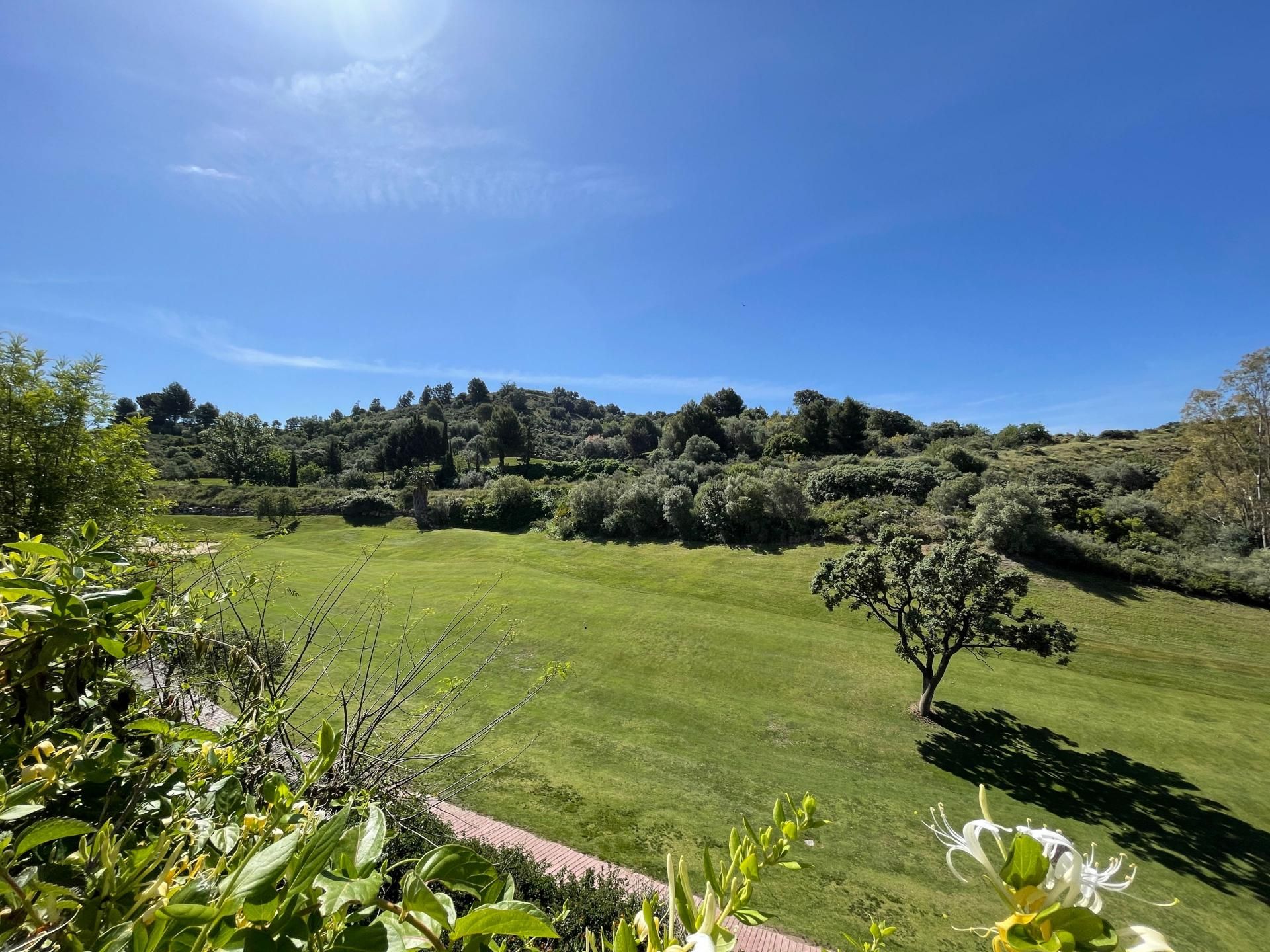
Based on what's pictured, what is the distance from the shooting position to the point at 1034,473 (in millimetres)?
27125

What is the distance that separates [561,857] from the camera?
21.6 ft

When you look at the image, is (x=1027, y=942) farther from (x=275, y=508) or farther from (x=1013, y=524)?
(x=275, y=508)

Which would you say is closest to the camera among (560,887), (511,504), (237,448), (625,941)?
(625,941)

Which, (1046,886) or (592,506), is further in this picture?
(592,506)

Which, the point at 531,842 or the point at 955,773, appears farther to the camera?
the point at 955,773

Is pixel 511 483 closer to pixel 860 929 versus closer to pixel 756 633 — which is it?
pixel 756 633

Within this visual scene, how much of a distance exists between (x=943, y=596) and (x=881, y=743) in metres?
3.08

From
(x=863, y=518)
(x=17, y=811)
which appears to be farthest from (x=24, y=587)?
(x=863, y=518)

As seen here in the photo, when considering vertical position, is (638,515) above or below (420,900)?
below

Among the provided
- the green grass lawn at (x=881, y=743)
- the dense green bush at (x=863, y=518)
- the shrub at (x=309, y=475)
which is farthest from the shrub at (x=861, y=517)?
the shrub at (x=309, y=475)

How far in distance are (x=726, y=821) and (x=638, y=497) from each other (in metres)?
20.0

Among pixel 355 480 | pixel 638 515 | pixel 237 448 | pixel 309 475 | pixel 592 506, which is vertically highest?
pixel 237 448

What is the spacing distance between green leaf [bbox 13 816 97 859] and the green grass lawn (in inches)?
196

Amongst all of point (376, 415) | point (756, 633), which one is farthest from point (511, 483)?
point (376, 415)
